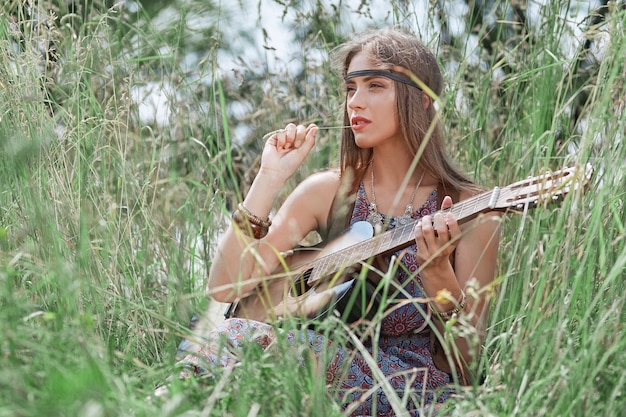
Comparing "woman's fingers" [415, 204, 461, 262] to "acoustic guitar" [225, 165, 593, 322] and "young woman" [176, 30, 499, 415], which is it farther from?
"young woman" [176, 30, 499, 415]

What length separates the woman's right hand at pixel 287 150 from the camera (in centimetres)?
259

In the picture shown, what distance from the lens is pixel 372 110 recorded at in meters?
2.56

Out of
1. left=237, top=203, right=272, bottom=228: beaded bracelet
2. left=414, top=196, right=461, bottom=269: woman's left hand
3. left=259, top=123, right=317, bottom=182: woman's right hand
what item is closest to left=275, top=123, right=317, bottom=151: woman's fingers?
left=259, top=123, right=317, bottom=182: woman's right hand

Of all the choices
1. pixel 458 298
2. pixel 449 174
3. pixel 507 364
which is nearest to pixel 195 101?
pixel 449 174

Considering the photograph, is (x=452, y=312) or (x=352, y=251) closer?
(x=452, y=312)

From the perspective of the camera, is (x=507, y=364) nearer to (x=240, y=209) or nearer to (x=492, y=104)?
(x=240, y=209)

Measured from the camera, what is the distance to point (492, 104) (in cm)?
346

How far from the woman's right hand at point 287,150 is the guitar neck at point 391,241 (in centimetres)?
28

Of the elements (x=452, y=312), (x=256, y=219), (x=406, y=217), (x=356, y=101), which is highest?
(x=356, y=101)

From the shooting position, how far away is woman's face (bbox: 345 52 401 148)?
8.36ft

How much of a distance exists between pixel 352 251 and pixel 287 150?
0.40 meters

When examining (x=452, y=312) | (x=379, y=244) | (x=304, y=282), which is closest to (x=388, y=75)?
(x=379, y=244)

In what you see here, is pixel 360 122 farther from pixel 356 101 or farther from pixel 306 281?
pixel 306 281

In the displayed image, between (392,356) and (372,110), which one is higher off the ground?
(372,110)
